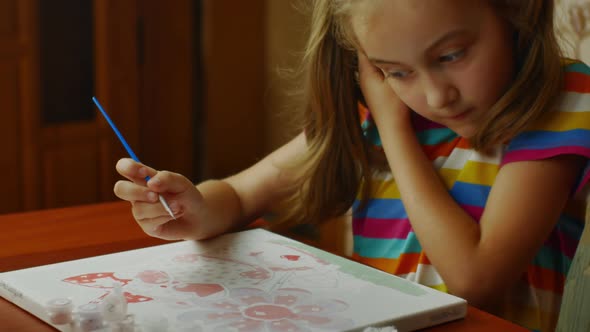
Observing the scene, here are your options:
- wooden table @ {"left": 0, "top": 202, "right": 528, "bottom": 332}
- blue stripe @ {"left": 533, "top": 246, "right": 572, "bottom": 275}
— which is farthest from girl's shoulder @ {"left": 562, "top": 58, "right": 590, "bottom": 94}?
wooden table @ {"left": 0, "top": 202, "right": 528, "bottom": 332}

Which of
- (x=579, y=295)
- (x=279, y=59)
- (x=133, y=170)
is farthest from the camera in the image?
(x=279, y=59)

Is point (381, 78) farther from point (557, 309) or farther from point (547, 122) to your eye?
point (557, 309)

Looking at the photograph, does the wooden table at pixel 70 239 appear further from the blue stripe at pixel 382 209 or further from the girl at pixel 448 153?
the blue stripe at pixel 382 209

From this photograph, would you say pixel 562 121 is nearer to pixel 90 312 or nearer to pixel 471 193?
pixel 471 193

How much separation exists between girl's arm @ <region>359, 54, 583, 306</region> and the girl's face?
10 cm

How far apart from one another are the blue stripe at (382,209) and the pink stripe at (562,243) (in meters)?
0.20

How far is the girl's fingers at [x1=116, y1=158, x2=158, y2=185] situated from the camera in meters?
0.85

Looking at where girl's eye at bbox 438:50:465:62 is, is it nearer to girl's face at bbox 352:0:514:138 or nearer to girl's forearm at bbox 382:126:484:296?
girl's face at bbox 352:0:514:138

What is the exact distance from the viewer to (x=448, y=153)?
43.0 inches

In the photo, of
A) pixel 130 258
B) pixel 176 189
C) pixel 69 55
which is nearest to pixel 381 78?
pixel 176 189

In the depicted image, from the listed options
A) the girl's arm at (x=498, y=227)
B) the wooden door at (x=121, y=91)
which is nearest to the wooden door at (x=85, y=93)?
the wooden door at (x=121, y=91)

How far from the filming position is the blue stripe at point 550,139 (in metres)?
0.93

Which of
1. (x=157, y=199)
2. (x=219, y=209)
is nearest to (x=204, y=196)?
(x=219, y=209)

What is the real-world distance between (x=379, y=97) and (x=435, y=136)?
0.10m
